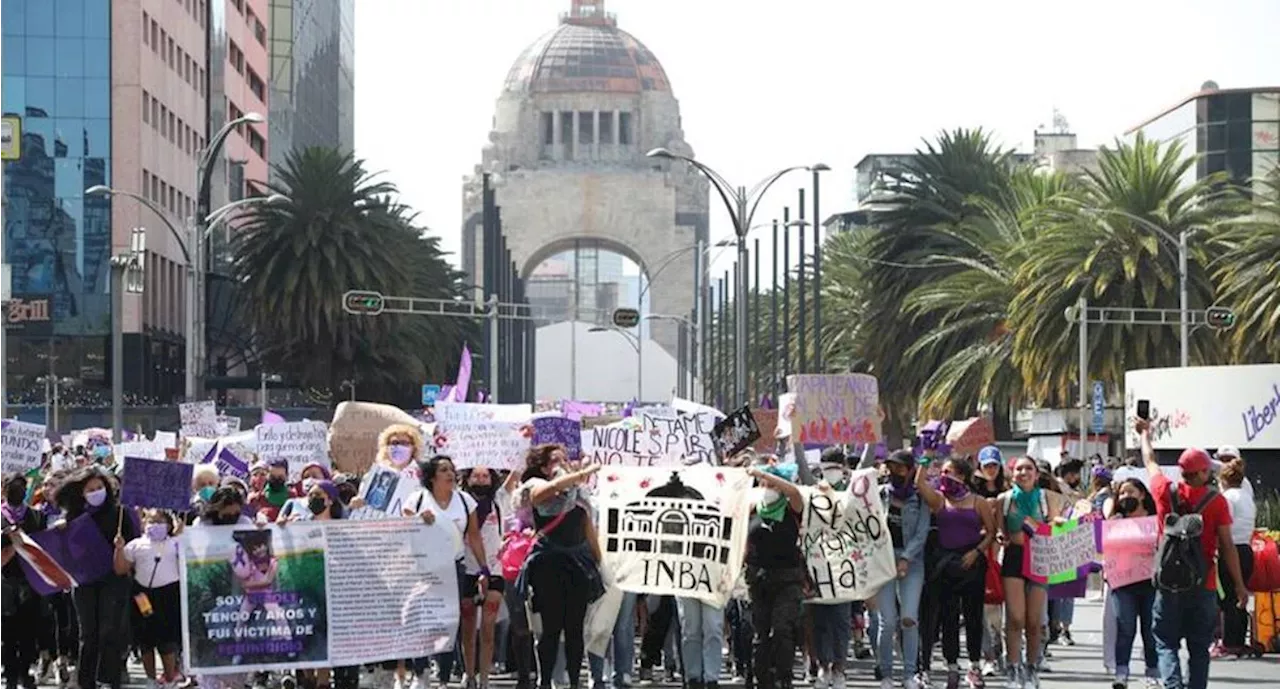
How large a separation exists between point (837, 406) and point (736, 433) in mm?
7736

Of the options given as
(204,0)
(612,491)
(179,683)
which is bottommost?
(179,683)

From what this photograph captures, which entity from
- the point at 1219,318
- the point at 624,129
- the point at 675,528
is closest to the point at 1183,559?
the point at 675,528

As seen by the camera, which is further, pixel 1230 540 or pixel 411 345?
pixel 411 345

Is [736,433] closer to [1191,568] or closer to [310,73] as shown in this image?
[1191,568]

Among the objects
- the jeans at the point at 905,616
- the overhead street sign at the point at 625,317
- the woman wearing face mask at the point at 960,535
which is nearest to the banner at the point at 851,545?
the jeans at the point at 905,616

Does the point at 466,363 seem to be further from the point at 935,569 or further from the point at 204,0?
the point at 204,0

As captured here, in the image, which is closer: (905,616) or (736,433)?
(905,616)

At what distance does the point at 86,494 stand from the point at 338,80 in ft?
396

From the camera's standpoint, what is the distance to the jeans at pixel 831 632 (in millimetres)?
17844

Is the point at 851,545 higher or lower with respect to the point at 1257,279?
lower

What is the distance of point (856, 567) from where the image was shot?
17.7 m

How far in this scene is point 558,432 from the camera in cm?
2456

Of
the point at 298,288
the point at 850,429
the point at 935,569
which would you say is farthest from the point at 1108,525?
the point at 298,288

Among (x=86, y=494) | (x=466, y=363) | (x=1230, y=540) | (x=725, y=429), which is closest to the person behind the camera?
(x=1230, y=540)
